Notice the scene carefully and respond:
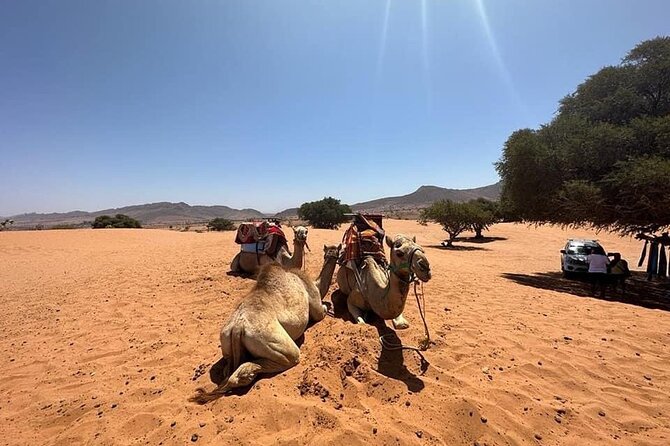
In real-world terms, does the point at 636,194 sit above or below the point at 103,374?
above

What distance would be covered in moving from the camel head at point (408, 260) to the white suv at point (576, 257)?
11347 mm

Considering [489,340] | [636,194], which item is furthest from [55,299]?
[636,194]

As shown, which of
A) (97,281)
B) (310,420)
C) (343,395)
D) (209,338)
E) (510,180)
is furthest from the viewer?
(510,180)

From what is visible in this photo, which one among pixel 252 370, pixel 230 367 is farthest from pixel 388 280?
pixel 230 367

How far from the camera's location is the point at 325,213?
41.7 metres

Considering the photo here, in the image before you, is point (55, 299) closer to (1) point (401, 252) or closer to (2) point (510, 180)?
(1) point (401, 252)

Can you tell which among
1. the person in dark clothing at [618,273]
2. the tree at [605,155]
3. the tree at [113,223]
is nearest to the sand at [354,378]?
the person in dark clothing at [618,273]

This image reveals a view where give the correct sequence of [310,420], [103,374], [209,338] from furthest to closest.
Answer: [209,338] → [103,374] → [310,420]

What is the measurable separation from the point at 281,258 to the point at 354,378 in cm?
486

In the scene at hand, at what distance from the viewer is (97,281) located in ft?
33.8

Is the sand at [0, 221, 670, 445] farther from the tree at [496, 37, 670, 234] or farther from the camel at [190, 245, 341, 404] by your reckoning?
the tree at [496, 37, 670, 234]

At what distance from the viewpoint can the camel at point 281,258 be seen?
6.80 metres

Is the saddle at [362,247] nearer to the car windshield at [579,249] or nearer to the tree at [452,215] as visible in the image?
the car windshield at [579,249]

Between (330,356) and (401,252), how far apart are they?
157cm
